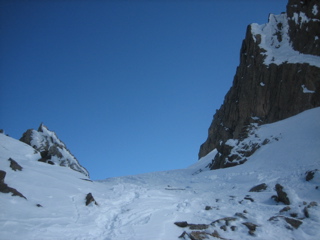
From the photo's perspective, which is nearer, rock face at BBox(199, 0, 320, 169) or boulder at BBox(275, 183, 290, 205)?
boulder at BBox(275, 183, 290, 205)

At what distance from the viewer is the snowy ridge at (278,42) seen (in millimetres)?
49062

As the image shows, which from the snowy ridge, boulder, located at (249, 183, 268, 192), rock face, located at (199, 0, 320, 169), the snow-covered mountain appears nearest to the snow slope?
the snow-covered mountain

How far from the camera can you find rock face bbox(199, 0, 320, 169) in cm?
4606

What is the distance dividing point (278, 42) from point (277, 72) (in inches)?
373

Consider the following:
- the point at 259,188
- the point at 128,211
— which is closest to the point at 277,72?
the point at 259,188

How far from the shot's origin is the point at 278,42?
5556 cm

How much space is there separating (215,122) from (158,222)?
59.9 metres

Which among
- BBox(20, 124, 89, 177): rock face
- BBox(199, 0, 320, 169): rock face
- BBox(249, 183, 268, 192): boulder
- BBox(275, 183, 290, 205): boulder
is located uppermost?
BBox(199, 0, 320, 169): rock face

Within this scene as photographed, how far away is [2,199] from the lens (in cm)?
954

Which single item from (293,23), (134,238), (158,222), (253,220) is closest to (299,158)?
(253,220)

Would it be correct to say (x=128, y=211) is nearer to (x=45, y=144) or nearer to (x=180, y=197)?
(x=180, y=197)

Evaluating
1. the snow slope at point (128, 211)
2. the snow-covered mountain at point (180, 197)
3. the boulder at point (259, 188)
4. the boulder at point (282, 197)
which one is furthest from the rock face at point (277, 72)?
the boulder at point (282, 197)

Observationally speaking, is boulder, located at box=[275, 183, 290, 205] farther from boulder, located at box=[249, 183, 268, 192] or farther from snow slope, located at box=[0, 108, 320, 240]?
boulder, located at box=[249, 183, 268, 192]

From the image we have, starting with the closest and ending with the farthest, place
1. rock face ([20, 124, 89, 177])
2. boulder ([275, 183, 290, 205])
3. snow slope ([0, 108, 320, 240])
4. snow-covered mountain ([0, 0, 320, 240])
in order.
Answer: snow slope ([0, 108, 320, 240]), snow-covered mountain ([0, 0, 320, 240]), boulder ([275, 183, 290, 205]), rock face ([20, 124, 89, 177])
